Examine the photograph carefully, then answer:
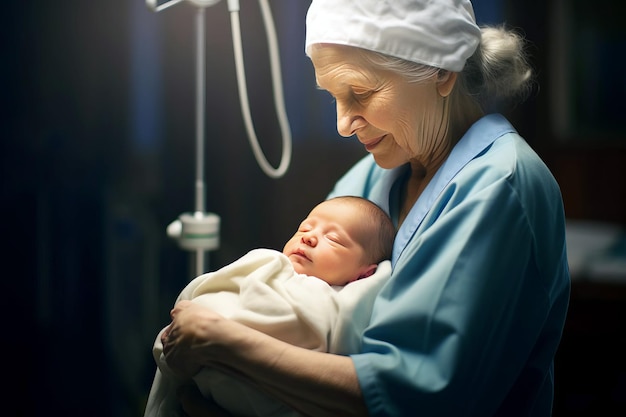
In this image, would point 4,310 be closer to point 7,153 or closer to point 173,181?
point 7,153

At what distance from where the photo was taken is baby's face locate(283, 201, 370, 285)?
122 cm

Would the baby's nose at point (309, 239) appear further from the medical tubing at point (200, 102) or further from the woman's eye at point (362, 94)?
the medical tubing at point (200, 102)

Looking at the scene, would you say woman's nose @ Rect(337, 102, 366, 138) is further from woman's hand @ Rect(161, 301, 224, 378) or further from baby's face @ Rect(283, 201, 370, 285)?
woman's hand @ Rect(161, 301, 224, 378)

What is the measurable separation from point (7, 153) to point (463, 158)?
122 centimetres

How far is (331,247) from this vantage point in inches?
48.2

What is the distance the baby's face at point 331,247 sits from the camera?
1220 mm

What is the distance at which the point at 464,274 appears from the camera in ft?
3.53

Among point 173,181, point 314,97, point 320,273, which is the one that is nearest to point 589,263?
point 314,97

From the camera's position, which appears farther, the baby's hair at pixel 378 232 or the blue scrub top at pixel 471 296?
the baby's hair at pixel 378 232

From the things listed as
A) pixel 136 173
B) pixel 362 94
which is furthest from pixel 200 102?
pixel 362 94

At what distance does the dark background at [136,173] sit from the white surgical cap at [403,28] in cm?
93

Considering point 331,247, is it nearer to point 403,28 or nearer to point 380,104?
point 380,104

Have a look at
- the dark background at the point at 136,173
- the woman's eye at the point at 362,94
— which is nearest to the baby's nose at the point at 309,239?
the woman's eye at the point at 362,94

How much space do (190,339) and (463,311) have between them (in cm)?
39
